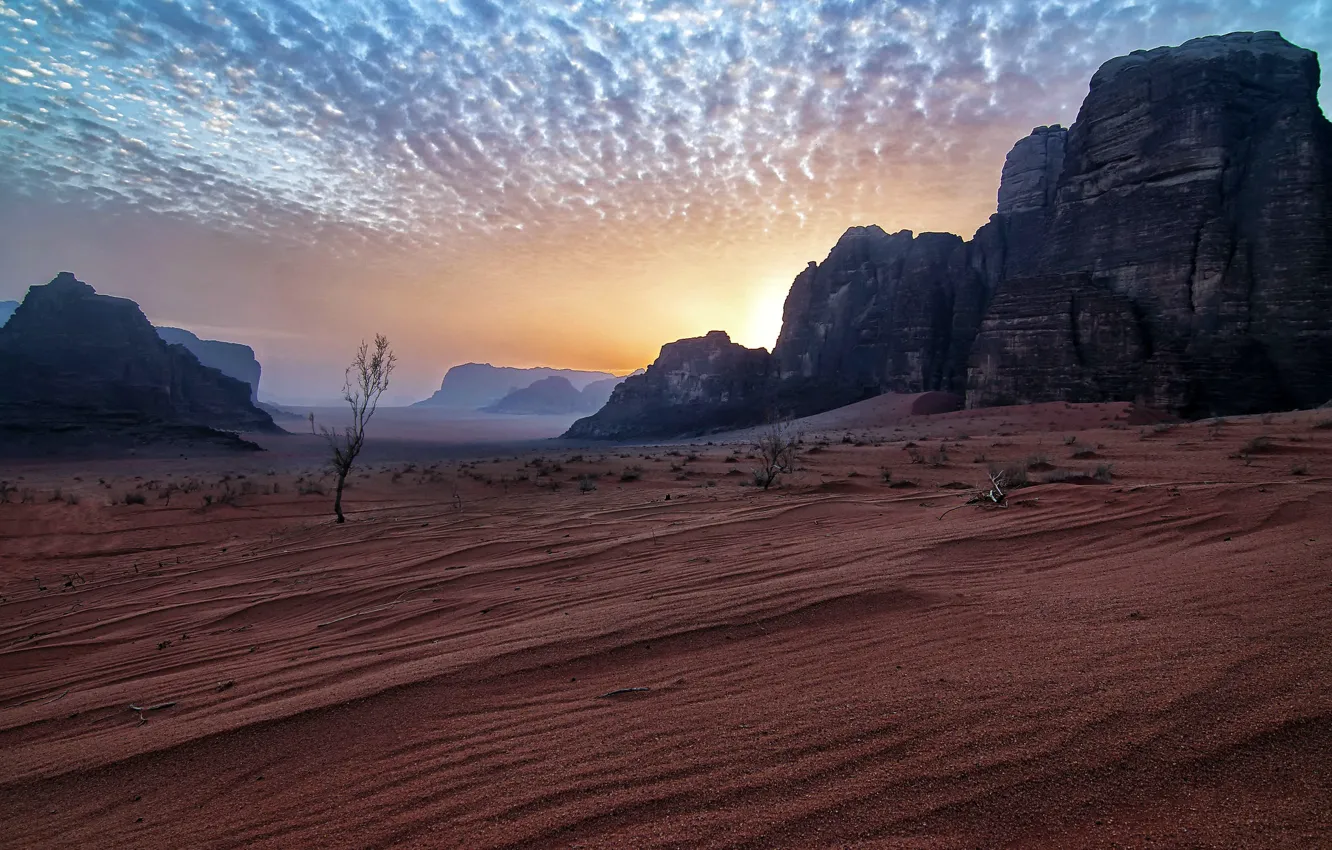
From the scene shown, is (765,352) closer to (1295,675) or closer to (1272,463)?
(1272,463)

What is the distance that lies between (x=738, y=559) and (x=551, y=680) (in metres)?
2.36

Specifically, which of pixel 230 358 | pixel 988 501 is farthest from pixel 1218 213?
pixel 230 358

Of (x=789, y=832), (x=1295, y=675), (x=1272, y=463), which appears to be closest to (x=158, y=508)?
(x=789, y=832)

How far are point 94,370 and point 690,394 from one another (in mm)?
54699

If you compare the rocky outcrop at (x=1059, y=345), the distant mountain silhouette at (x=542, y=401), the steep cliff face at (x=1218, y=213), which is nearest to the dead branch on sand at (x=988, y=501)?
the steep cliff face at (x=1218, y=213)

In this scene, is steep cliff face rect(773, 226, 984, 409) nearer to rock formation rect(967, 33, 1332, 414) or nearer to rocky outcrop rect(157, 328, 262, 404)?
rock formation rect(967, 33, 1332, 414)

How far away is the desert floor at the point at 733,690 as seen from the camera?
63.6 inches

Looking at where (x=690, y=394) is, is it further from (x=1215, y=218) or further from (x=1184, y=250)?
(x=1215, y=218)

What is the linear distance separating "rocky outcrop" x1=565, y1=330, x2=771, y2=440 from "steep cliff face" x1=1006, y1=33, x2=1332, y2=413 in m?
33.0

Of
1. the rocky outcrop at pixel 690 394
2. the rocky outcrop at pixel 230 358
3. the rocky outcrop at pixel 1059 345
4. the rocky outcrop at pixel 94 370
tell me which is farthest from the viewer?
the rocky outcrop at pixel 230 358

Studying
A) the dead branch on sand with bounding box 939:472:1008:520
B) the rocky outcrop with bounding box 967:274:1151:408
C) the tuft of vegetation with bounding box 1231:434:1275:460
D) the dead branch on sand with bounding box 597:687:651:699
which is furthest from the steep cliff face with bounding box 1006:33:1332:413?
the dead branch on sand with bounding box 597:687:651:699

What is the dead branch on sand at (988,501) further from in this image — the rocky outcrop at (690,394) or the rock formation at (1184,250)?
the rocky outcrop at (690,394)

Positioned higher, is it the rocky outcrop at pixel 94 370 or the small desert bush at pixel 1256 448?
the rocky outcrop at pixel 94 370

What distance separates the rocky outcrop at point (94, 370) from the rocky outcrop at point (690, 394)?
3714 cm
